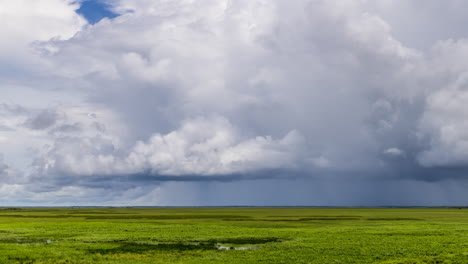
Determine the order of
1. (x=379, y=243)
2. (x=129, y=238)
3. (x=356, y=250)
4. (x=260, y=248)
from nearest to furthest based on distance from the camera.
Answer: (x=356, y=250) < (x=260, y=248) < (x=379, y=243) < (x=129, y=238)

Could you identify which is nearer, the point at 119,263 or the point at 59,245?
the point at 119,263

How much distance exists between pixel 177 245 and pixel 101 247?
8.48 meters

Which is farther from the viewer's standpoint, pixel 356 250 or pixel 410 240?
pixel 410 240

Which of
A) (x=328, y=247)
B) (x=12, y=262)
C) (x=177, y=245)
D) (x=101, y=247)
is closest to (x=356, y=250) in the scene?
(x=328, y=247)

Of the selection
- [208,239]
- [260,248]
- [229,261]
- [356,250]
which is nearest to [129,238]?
[208,239]

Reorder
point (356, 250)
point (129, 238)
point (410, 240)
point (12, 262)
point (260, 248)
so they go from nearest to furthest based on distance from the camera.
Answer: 1. point (12, 262)
2. point (356, 250)
3. point (260, 248)
4. point (410, 240)
5. point (129, 238)

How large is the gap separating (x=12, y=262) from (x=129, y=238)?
2286cm

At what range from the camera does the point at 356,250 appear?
47656 millimetres

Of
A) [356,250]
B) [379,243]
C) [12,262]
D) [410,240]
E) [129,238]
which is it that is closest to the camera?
[12,262]

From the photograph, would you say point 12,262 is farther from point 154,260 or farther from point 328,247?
point 328,247

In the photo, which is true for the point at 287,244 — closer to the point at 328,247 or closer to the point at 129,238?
the point at 328,247

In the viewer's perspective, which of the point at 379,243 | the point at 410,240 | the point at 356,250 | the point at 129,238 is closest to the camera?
the point at 356,250

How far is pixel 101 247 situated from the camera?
50.8 metres

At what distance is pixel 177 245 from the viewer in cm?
5347
